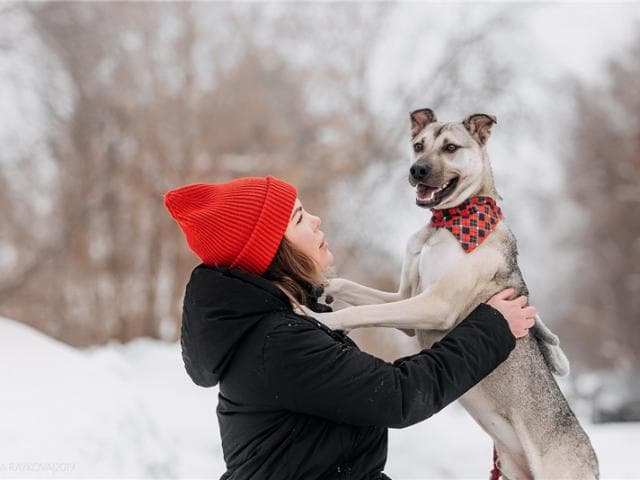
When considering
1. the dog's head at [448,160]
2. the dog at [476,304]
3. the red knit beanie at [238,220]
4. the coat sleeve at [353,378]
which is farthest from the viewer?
the dog's head at [448,160]

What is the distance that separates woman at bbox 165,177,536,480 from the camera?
2.19 meters

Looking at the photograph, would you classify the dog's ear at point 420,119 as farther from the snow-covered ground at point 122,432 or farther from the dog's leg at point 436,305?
the snow-covered ground at point 122,432

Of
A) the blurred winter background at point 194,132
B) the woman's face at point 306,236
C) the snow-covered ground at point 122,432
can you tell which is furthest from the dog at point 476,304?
the blurred winter background at point 194,132

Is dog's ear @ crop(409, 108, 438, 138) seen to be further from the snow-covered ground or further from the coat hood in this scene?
the snow-covered ground

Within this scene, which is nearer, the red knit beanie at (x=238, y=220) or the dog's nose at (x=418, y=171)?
the red knit beanie at (x=238, y=220)

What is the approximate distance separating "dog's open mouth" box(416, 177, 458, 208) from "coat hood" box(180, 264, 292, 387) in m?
0.86

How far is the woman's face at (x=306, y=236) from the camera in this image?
246 centimetres

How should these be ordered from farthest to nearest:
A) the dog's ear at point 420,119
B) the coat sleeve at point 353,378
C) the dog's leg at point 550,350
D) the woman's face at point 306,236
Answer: the dog's ear at point 420,119 → the dog's leg at point 550,350 → the woman's face at point 306,236 → the coat sleeve at point 353,378

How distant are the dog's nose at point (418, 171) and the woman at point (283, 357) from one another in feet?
1.96

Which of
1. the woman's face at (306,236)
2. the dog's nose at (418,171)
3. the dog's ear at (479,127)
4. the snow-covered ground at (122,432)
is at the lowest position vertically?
the snow-covered ground at (122,432)

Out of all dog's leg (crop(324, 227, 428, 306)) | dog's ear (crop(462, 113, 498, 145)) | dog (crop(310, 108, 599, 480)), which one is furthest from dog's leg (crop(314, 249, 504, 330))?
dog's ear (crop(462, 113, 498, 145))

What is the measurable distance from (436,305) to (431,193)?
487mm

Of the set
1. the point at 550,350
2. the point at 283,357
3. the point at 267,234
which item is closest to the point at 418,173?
the point at 267,234

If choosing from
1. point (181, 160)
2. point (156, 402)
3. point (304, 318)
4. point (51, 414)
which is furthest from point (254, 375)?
point (181, 160)
